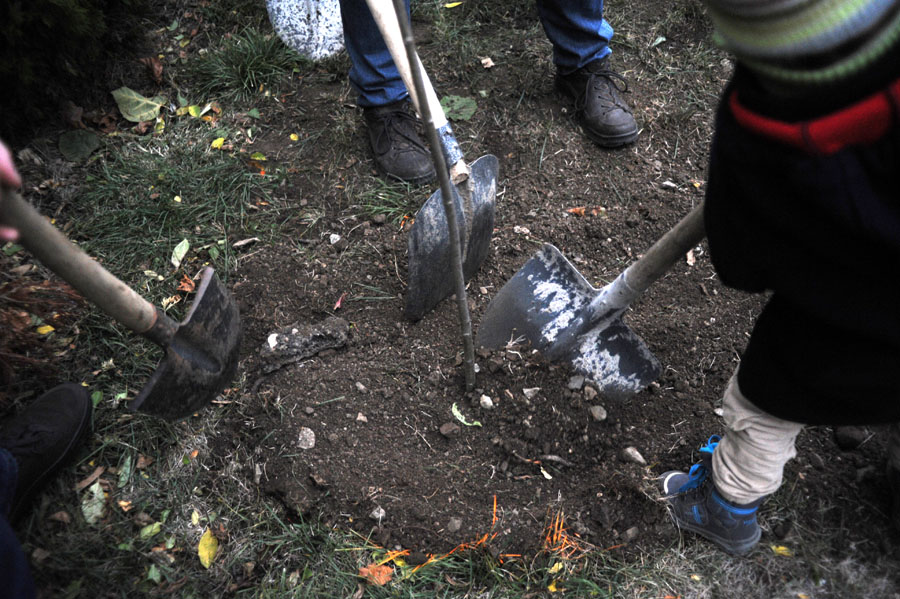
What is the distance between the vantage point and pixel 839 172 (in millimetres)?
920

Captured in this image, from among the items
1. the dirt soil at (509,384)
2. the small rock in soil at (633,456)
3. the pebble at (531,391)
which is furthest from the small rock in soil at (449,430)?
the small rock in soil at (633,456)

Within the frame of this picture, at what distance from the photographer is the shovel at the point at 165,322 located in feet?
4.05

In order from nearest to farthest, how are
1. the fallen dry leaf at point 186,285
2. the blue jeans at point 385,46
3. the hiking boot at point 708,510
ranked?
the hiking boot at point 708,510, the fallen dry leaf at point 186,285, the blue jeans at point 385,46

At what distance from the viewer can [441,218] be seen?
81.5 inches

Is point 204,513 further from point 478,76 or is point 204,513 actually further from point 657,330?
point 478,76

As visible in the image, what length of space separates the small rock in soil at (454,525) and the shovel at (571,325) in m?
0.59

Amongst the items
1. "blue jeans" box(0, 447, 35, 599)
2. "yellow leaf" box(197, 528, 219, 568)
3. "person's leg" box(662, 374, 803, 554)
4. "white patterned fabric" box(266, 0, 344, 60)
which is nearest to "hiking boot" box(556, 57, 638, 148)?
"white patterned fabric" box(266, 0, 344, 60)

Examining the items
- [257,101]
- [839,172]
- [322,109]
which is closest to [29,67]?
[257,101]

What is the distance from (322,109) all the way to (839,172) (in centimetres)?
252

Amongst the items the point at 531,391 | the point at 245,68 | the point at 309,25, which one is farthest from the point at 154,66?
the point at 531,391

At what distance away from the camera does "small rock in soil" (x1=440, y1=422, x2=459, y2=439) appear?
1.98 metres

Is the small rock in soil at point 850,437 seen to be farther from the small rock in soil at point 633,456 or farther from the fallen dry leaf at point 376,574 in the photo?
the fallen dry leaf at point 376,574

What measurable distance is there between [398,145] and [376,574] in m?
1.73

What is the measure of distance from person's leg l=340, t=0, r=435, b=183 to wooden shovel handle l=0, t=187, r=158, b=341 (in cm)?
133
